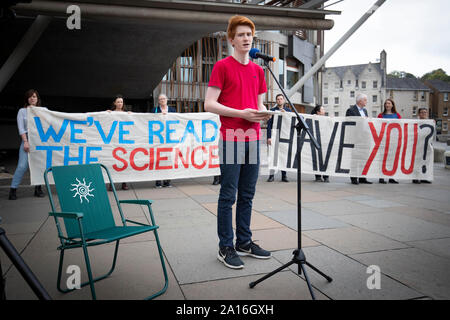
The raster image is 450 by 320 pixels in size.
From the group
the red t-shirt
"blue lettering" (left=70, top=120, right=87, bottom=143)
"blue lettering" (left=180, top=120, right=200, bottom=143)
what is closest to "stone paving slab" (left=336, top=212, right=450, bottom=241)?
the red t-shirt

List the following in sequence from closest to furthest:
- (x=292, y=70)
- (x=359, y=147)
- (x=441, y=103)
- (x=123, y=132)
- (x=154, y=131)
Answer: (x=123, y=132) < (x=154, y=131) < (x=359, y=147) < (x=292, y=70) < (x=441, y=103)

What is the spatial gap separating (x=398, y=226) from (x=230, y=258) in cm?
263

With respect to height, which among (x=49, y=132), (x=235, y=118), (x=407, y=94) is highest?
(x=407, y=94)

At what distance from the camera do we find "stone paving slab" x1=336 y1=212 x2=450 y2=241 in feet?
13.0

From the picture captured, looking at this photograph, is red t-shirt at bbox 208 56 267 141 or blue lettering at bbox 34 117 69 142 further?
blue lettering at bbox 34 117 69 142

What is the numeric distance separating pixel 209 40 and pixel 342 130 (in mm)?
18021

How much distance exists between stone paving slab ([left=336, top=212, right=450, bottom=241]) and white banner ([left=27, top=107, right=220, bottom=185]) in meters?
3.81

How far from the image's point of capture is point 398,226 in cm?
436

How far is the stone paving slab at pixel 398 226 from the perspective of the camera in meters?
3.97

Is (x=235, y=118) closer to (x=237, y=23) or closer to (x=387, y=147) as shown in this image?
(x=237, y=23)

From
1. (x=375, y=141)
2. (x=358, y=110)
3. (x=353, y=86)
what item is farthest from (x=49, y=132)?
(x=353, y=86)

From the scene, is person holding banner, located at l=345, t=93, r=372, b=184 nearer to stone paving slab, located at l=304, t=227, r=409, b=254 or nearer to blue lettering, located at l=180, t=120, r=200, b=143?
blue lettering, located at l=180, t=120, r=200, b=143

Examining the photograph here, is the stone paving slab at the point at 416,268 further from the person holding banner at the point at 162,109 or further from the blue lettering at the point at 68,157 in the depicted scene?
the blue lettering at the point at 68,157
